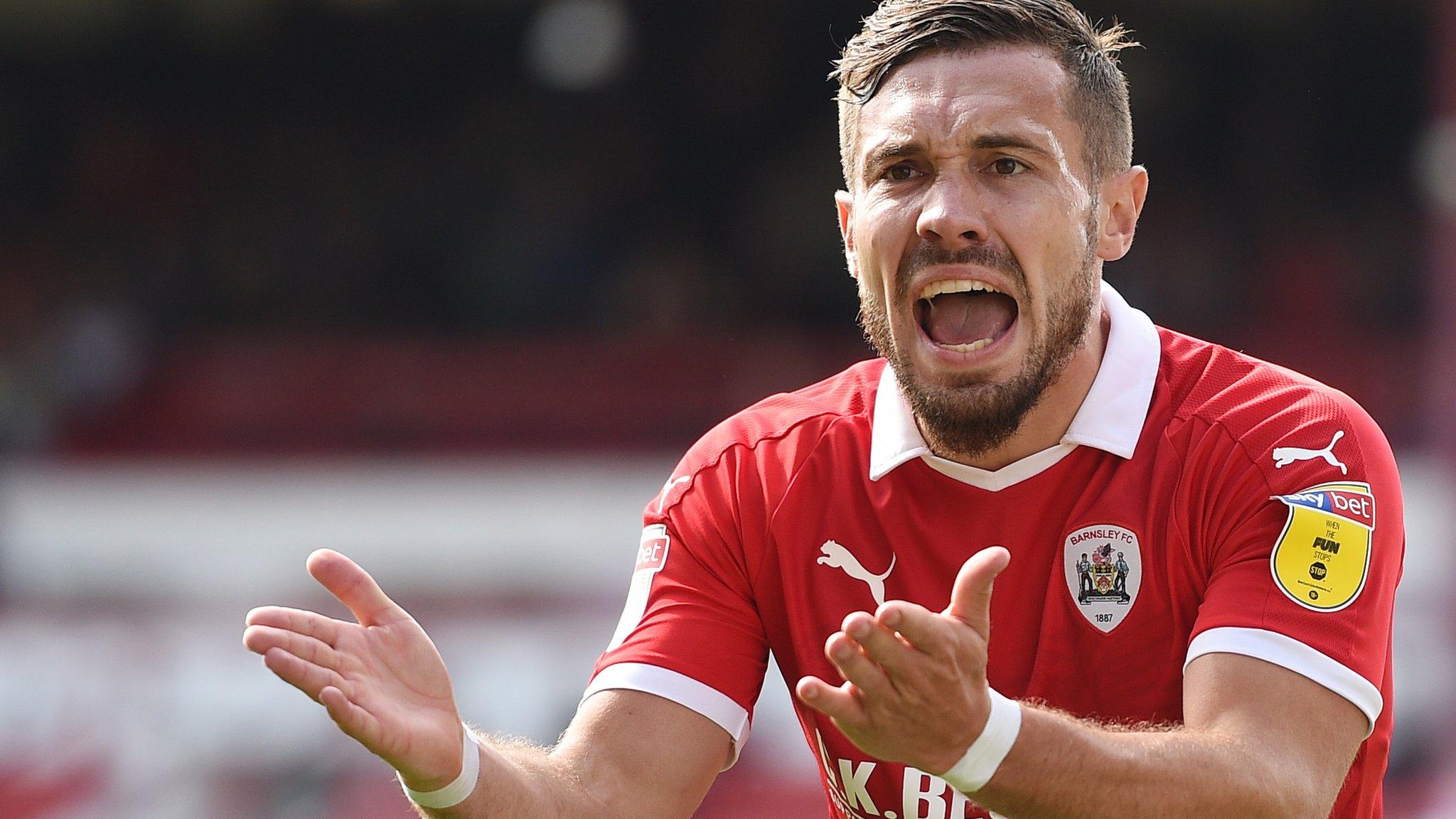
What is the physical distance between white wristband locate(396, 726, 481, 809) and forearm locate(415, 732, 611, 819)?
12 mm

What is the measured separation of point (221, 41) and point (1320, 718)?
13.2 meters

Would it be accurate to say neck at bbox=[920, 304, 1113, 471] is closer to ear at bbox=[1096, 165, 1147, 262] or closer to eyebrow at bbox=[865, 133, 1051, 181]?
ear at bbox=[1096, 165, 1147, 262]

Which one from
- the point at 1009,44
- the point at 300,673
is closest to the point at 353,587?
the point at 300,673

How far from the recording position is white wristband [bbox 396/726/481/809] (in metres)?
2.91

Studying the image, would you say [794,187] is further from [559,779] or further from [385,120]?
[559,779]

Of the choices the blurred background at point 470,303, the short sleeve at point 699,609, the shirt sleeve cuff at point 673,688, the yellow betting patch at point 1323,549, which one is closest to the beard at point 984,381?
the short sleeve at point 699,609

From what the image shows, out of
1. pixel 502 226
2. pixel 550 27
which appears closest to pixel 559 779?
pixel 502 226

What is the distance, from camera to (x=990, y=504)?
3270 millimetres

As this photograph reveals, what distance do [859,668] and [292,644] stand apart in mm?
918

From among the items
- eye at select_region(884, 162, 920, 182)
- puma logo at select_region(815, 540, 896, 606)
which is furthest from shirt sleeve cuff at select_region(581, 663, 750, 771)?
eye at select_region(884, 162, 920, 182)

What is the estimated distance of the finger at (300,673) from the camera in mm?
2672

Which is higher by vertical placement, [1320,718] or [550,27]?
[550,27]

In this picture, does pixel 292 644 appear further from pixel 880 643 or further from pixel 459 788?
pixel 880 643

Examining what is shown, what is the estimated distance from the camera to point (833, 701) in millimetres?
2422
